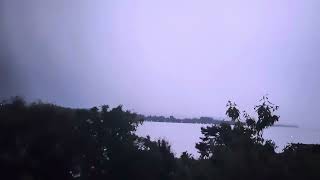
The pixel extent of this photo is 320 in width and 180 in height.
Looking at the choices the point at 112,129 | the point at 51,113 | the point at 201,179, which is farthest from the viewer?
the point at 112,129

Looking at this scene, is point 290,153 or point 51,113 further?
point 51,113

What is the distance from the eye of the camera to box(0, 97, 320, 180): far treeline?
20750 millimetres

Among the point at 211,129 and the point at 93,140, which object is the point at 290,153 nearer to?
the point at 93,140

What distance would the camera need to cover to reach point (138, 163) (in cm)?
2858

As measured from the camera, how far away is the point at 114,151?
94.3ft

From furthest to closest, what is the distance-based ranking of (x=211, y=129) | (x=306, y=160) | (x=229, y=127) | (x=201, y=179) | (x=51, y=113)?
1. (x=211, y=129)
2. (x=229, y=127)
3. (x=51, y=113)
4. (x=201, y=179)
5. (x=306, y=160)

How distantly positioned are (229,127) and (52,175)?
12491 mm

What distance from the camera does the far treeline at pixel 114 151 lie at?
68.1ft

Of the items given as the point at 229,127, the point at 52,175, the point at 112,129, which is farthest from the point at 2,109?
the point at 229,127

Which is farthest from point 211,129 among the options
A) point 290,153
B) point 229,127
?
point 290,153

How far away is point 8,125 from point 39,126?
68.3 inches

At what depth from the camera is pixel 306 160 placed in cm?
2102

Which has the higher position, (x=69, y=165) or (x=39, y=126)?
(x=39, y=126)

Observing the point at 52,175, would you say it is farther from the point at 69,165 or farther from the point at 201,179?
the point at 201,179
